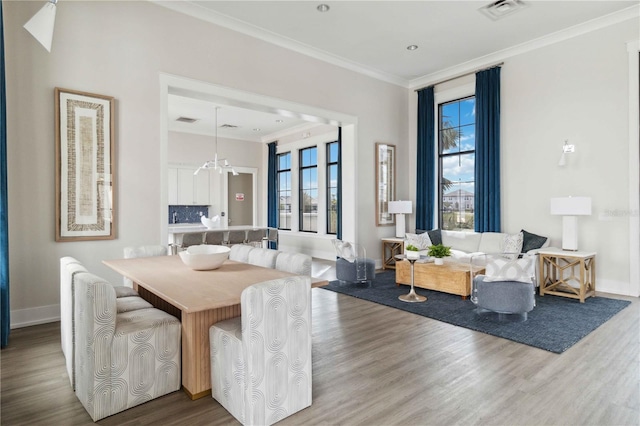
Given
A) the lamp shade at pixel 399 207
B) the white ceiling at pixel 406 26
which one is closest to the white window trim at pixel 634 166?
the white ceiling at pixel 406 26

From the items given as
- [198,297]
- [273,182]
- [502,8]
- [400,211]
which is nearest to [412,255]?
[400,211]

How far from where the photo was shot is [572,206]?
191 inches

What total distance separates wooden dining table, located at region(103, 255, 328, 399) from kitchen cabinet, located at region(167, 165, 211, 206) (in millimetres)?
6919

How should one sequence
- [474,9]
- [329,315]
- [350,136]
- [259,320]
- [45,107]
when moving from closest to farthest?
1. [259,320]
2. [45,107]
3. [329,315]
4. [474,9]
5. [350,136]

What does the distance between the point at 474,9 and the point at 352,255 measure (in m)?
3.60

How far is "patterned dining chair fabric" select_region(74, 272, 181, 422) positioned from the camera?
2088mm

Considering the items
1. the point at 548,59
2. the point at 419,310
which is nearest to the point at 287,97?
the point at 419,310

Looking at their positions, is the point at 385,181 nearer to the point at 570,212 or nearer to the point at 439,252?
the point at 439,252

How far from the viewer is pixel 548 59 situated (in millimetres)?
5648

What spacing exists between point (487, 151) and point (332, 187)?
3652mm

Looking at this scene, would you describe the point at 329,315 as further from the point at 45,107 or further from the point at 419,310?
the point at 45,107

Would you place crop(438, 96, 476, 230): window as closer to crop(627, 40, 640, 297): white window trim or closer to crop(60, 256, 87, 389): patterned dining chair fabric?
crop(627, 40, 640, 297): white window trim

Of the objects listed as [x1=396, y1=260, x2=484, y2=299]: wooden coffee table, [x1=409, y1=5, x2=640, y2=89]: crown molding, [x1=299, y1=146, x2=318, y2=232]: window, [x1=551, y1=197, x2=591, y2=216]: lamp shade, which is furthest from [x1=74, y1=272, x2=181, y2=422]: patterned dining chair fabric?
[x1=299, y1=146, x2=318, y2=232]: window

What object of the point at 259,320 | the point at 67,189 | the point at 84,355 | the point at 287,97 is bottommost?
the point at 84,355
